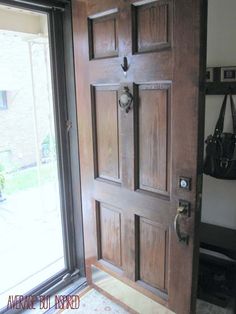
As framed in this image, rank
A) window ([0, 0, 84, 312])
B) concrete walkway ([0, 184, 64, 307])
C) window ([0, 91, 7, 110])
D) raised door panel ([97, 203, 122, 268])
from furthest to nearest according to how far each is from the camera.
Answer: window ([0, 91, 7, 110]) < concrete walkway ([0, 184, 64, 307]) < window ([0, 0, 84, 312]) < raised door panel ([97, 203, 122, 268])

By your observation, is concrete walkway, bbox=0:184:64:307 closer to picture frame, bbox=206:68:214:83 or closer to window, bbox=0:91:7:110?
window, bbox=0:91:7:110

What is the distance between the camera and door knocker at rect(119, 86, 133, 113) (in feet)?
4.80

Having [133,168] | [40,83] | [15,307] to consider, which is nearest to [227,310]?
[133,168]

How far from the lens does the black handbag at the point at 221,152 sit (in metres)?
1.79

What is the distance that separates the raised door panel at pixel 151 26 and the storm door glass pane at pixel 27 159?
3.37ft

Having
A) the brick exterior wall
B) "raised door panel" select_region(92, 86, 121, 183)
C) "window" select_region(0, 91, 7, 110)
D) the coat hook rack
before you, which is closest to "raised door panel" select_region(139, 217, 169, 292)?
"raised door panel" select_region(92, 86, 121, 183)

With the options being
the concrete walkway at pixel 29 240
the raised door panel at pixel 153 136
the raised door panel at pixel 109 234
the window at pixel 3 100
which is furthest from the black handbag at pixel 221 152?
the window at pixel 3 100

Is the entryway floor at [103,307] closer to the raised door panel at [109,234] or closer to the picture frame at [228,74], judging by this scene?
the raised door panel at [109,234]

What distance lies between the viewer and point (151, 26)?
1322mm

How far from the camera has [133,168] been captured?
1.53 metres

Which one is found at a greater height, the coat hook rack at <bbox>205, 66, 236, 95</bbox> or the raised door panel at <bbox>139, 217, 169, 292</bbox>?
the coat hook rack at <bbox>205, 66, 236, 95</bbox>

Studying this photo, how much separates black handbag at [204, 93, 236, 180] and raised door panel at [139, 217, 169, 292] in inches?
24.2

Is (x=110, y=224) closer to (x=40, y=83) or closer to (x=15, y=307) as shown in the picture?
(x=15, y=307)

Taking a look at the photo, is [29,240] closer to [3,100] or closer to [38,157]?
[38,157]
